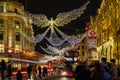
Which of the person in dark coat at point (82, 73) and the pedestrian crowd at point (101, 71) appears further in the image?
the person in dark coat at point (82, 73)

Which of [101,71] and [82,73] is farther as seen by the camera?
[82,73]

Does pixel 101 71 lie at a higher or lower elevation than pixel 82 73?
higher

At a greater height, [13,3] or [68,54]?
[13,3]

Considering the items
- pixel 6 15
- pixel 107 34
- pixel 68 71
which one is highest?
pixel 6 15

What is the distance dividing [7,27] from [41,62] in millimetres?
15366

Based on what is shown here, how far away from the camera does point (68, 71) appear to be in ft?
171

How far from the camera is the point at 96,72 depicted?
17812mm

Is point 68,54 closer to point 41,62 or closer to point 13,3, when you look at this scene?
point 41,62

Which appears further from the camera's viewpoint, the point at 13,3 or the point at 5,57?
the point at 13,3

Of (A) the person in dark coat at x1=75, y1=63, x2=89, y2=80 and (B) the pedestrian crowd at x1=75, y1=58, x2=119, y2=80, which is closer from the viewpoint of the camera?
(B) the pedestrian crowd at x1=75, y1=58, x2=119, y2=80

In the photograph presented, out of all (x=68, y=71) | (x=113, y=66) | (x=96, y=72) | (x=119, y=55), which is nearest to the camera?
(x=96, y=72)

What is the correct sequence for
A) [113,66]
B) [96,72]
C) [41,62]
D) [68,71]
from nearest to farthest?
[96,72], [113,66], [68,71], [41,62]

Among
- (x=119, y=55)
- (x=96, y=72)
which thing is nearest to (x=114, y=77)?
(x=96, y=72)

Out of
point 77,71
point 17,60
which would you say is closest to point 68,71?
point 17,60
